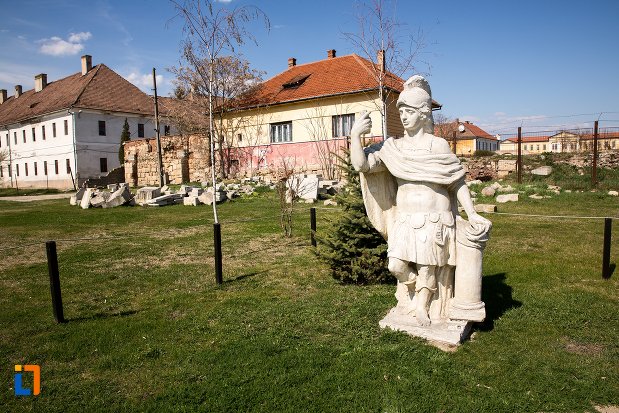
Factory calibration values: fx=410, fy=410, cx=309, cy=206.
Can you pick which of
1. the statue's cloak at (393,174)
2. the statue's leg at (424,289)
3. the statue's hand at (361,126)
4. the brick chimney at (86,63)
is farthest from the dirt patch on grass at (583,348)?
the brick chimney at (86,63)

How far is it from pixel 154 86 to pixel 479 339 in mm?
22539

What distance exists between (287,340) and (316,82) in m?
20.3

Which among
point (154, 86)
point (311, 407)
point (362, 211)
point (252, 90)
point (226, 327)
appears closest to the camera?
point (311, 407)

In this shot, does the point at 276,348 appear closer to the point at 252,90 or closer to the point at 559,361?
the point at 559,361

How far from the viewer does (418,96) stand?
398 centimetres

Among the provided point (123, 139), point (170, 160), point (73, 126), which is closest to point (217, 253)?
point (170, 160)

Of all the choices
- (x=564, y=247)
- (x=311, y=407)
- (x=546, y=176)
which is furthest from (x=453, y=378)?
(x=546, y=176)

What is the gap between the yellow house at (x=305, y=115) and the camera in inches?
803

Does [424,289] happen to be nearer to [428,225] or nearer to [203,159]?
[428,225]

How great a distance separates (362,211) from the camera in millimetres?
5793

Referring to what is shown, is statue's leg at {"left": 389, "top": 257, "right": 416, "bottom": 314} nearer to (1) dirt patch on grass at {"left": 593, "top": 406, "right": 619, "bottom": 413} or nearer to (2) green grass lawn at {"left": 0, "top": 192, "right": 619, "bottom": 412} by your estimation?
(2) green grass lawn at {"left": 0, "top": 192, "right": 619, "bottom": 412}

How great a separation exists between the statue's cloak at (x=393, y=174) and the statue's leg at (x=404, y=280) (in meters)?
0.42

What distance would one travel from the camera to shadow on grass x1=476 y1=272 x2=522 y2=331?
462 cm

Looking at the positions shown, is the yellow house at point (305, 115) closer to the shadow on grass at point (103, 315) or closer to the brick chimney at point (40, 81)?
the shadow on grass at point (103, 315)
